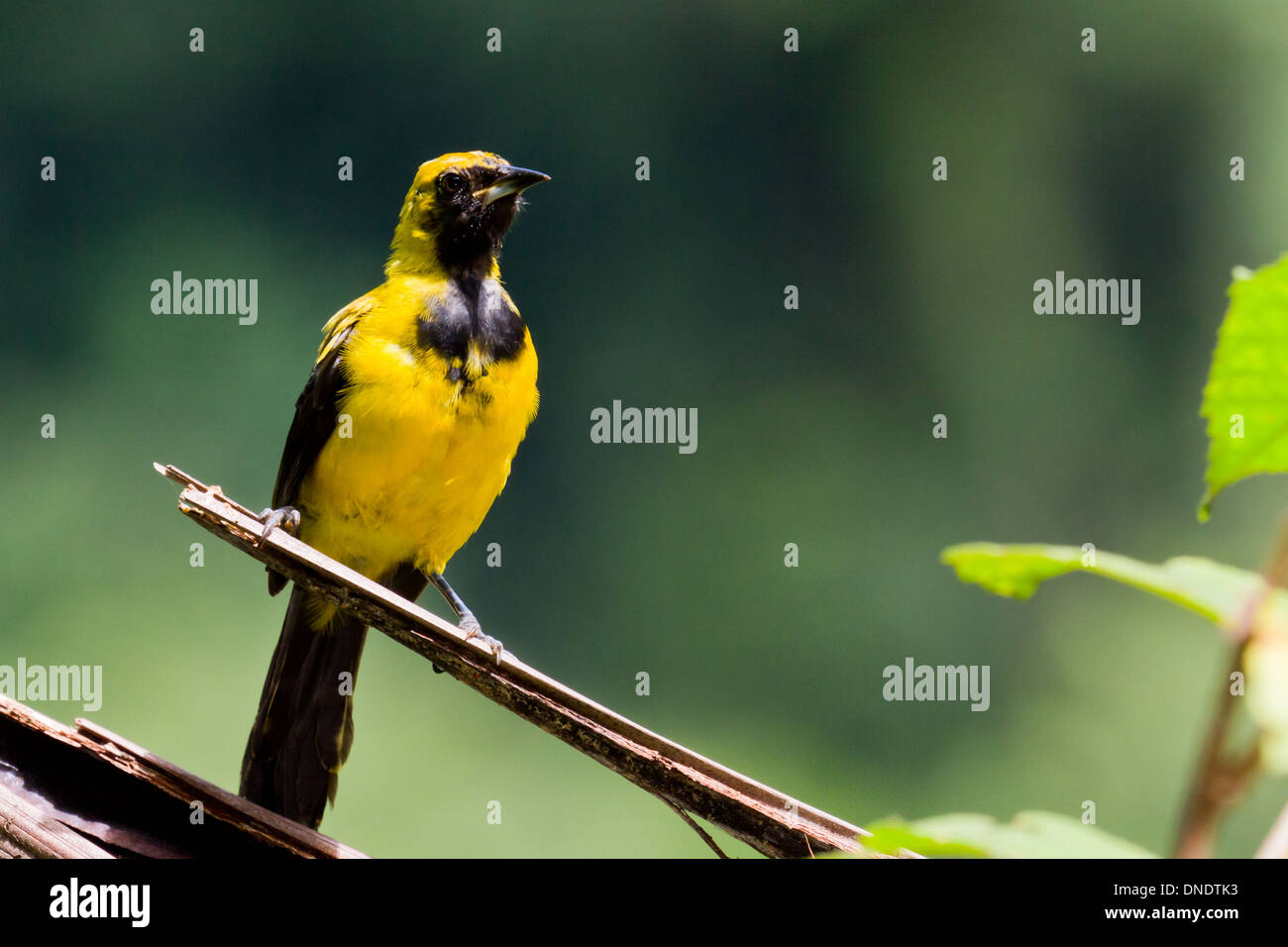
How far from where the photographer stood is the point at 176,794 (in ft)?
7.02

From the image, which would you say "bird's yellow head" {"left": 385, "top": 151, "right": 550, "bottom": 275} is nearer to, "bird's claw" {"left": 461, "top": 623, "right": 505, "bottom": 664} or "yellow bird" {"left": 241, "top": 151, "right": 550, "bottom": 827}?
"yellow bird" {"left": 241, "top": 151, "right": 550, "bottom": 827}

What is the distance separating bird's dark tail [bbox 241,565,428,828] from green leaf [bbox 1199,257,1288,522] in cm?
285

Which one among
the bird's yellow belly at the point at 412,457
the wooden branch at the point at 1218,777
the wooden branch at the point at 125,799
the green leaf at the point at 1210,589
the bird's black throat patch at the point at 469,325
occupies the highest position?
the bird's black throat patch at the point at 469,325

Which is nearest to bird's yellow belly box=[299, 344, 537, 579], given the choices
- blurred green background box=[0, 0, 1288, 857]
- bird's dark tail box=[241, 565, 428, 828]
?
bird's dark tail box=[241, 565, 428, 828]

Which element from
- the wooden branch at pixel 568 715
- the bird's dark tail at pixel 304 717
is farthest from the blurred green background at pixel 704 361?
the wooden branch at pixel 568 715

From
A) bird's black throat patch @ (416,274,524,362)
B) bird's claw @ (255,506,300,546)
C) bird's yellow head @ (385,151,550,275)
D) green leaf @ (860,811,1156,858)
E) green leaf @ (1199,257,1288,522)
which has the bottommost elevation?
green leaf @ (860,811,1156,858)

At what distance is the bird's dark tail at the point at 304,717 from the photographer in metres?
3.39

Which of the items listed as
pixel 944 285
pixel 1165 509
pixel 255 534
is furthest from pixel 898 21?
pixel 255 534

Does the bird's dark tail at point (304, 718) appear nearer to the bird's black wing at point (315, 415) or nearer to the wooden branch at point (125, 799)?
the bird's black wing at point (315, 415)

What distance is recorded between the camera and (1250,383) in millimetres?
776

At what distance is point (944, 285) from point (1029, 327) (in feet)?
3.72

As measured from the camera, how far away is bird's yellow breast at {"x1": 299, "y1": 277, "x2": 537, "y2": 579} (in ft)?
11.2

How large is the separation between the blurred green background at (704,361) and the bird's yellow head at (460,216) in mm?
4722

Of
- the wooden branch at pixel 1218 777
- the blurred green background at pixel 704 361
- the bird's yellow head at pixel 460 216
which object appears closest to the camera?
the wooden branch at pixel 1218 777
